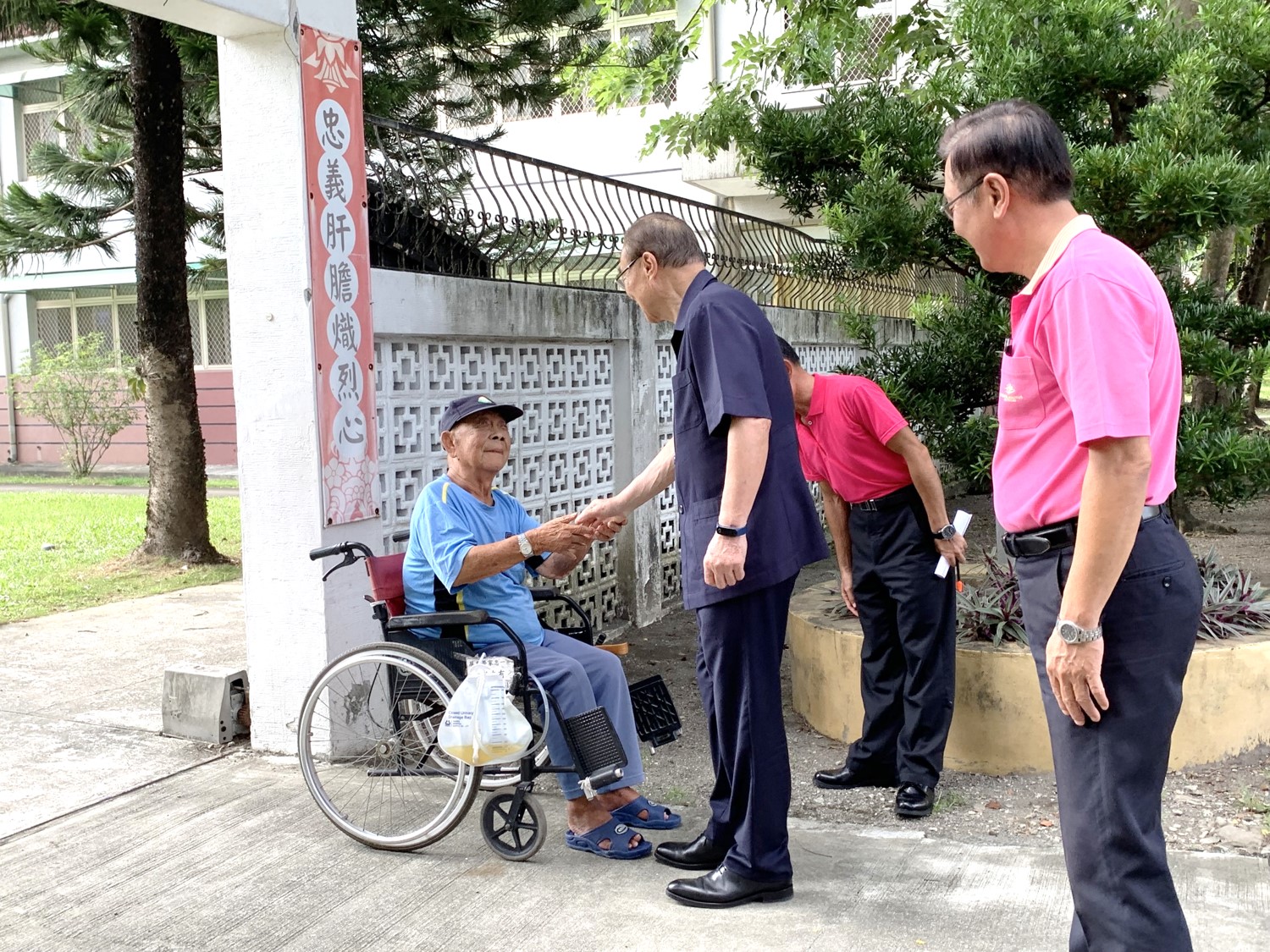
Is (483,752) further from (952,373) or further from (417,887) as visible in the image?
(952,373)

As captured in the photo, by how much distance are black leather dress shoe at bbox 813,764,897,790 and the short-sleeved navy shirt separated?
1.30 meters

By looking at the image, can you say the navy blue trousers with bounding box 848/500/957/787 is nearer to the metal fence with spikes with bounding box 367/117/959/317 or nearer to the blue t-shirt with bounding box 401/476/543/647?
the blue t-shirt with bounding box 401/476/543/647

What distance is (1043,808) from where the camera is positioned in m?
4.05

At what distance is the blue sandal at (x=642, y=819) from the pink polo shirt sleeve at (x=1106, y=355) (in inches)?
87.3

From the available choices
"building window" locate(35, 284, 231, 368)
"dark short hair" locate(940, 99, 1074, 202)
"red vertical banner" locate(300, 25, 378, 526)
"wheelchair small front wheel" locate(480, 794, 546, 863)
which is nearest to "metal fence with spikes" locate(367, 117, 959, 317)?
"red vertical banner" locate(300, 25, 378, 526)

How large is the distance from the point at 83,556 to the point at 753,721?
8.47 metres

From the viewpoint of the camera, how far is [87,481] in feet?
57.5

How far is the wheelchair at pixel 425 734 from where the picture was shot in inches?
139

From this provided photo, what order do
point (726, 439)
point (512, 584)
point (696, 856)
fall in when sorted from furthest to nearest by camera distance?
point (512, 584) → point (696, 856) → point (726, 439)

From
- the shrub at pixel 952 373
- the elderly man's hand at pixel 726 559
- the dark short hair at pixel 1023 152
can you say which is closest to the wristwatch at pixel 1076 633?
the dark short hair at pixel 1023 152

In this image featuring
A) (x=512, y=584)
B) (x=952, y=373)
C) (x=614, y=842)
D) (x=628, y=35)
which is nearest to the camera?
(x=614, y=842)

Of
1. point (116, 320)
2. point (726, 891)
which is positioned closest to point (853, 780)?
point (726, 891)

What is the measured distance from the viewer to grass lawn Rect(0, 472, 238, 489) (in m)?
17.1

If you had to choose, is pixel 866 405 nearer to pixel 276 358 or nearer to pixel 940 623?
pixel 940 623
